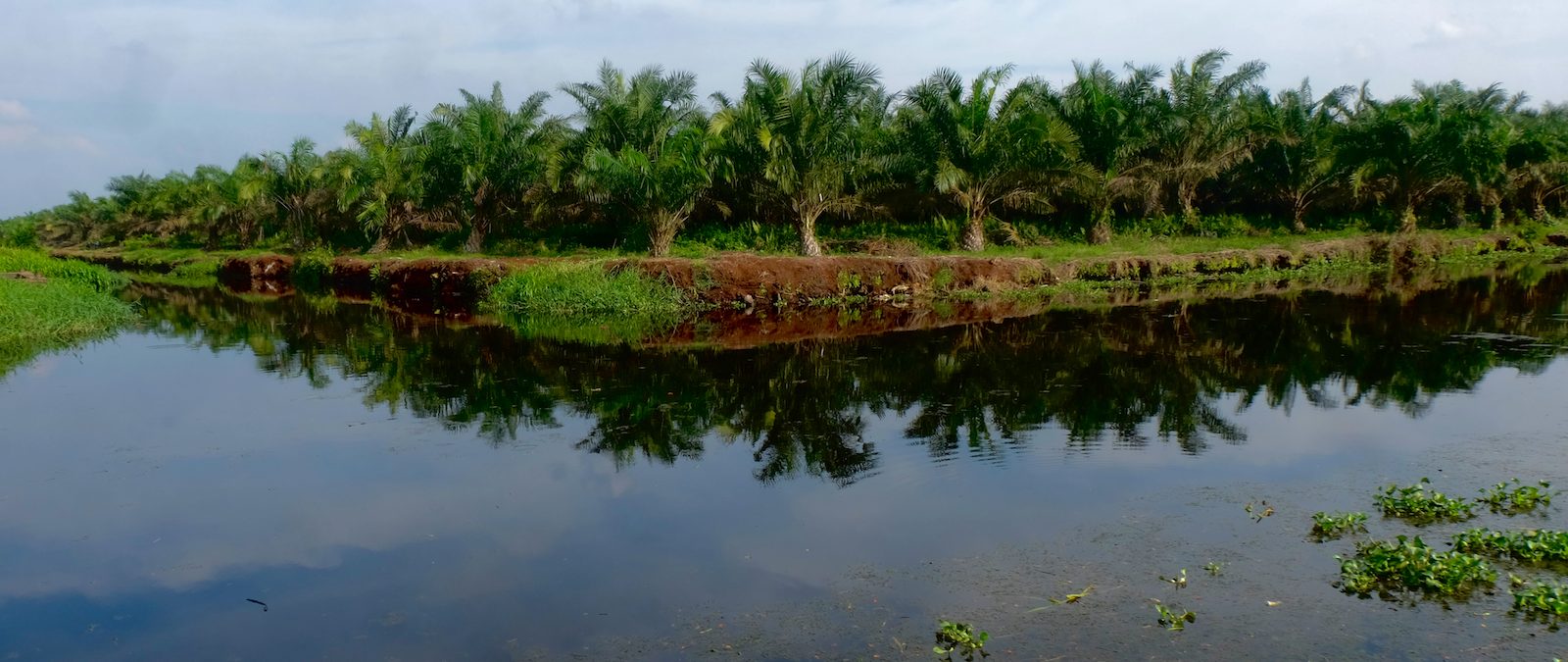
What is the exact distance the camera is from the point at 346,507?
861 cm

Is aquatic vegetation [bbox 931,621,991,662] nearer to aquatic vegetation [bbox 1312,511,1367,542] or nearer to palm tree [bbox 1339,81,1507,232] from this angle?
aquatic vegetation [bbox 1312,511,1367,542]

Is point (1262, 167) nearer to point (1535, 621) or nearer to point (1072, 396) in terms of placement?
Answer: point (1072, 396)

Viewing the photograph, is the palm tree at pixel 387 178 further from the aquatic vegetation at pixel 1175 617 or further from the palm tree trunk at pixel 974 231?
the aquatic vegetation at pixel 1175 617

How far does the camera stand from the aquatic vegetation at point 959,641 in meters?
5.45

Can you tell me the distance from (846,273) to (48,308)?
17.2 metres

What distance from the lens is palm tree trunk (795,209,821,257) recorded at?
1040 inches

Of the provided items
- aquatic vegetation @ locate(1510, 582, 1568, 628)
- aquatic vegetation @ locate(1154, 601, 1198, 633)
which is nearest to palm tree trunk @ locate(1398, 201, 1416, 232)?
aquatic vegetation @ locate(1510, 582, 1568, 628)

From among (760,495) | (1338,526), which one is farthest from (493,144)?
(1338,526)

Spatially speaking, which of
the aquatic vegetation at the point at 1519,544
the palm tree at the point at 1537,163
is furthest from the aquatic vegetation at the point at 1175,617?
the palm tree at the point at 1537,163

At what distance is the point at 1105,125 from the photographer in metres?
27.6

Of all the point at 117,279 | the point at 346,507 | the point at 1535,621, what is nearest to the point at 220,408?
the point at 346,507

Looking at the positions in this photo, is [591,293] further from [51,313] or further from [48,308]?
[48,308]

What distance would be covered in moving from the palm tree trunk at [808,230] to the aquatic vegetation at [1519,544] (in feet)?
67.2

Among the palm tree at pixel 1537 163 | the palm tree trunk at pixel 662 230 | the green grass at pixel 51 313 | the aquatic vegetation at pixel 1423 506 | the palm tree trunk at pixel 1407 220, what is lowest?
the green grass at pixel 51 313
